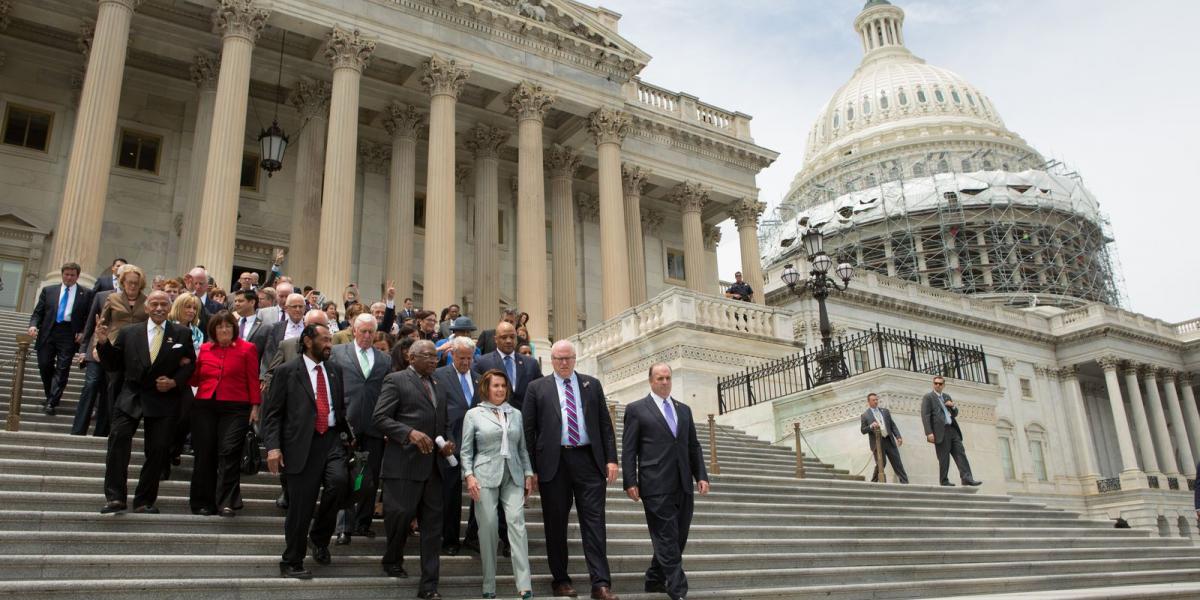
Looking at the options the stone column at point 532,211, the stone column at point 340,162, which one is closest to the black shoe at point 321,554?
the stone column at point 340,162

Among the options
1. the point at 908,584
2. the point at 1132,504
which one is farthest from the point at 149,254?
the point at 1132,504

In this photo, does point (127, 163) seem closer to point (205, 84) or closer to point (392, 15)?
point (205, 84)

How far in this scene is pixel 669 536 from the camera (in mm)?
7000

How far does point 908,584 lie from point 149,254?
2153 cm

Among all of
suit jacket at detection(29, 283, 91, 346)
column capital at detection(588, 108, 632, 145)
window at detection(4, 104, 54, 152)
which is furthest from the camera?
column capital at detection(588, 108, 632, 145)

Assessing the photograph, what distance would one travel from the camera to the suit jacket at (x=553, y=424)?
7.09 metres

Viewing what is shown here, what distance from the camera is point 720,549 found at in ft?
28.9

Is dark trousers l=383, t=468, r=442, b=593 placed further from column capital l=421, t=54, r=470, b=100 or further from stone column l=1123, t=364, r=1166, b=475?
stone column l=1123, t=364, r=1166, b=475

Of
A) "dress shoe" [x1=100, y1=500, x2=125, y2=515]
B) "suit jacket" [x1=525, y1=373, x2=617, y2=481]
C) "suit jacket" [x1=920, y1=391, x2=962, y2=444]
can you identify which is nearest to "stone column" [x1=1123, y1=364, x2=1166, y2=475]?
"suit jacket" [x1=920, y1=391, x2=962, y2=444]

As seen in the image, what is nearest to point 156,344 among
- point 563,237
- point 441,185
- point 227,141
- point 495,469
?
point 495,469

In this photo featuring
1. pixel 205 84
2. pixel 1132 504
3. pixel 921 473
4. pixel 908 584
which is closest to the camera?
pixel 908 584

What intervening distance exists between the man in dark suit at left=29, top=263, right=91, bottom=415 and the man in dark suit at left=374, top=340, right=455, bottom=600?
577cm

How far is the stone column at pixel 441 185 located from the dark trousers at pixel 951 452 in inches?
490

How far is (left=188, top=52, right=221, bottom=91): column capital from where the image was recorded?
22609mm
